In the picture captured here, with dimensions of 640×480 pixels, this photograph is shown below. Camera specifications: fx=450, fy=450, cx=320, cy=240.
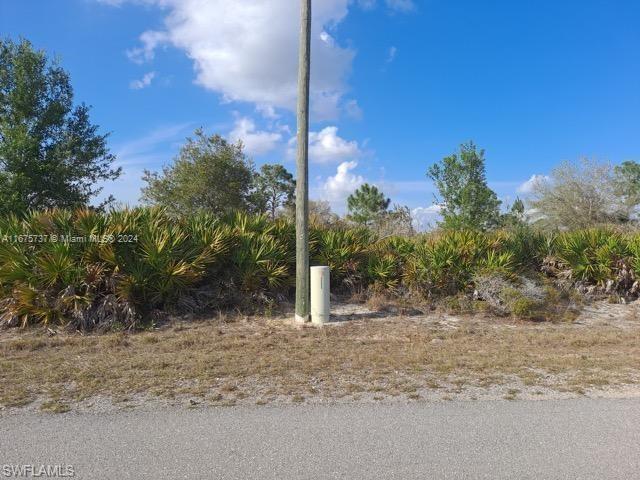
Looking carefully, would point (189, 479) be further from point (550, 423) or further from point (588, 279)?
point (588, 279)

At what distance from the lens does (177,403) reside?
4.64 metres

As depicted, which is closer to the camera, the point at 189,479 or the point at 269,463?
the point at 189,479

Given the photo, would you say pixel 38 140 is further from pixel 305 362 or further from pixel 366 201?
pixel 366 201

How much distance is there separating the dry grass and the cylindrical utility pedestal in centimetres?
46

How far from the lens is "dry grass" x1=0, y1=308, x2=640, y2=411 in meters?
5.06

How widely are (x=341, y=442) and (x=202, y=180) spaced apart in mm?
22168

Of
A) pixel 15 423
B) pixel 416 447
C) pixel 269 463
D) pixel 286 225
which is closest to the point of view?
pixel 269 463

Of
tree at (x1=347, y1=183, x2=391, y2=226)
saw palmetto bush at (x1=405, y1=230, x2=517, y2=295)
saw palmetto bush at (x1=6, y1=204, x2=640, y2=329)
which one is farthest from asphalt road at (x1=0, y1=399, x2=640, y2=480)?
tree at (x1=347, y1=183, x2=391, y2=226)

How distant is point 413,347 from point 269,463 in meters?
4.45

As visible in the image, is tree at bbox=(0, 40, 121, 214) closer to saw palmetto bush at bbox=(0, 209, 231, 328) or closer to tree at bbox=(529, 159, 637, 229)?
saw palmetto bush at bbox=(0, 209, 231, 328)

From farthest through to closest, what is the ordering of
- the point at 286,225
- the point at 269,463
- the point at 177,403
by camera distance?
the point at 286,225, the point at 177,403, the point at 269,463

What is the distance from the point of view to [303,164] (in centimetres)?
939

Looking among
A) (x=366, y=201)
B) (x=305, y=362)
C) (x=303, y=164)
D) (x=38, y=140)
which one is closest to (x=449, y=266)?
(x=303, y=164)

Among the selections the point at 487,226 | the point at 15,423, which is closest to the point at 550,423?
the point at 15,423
